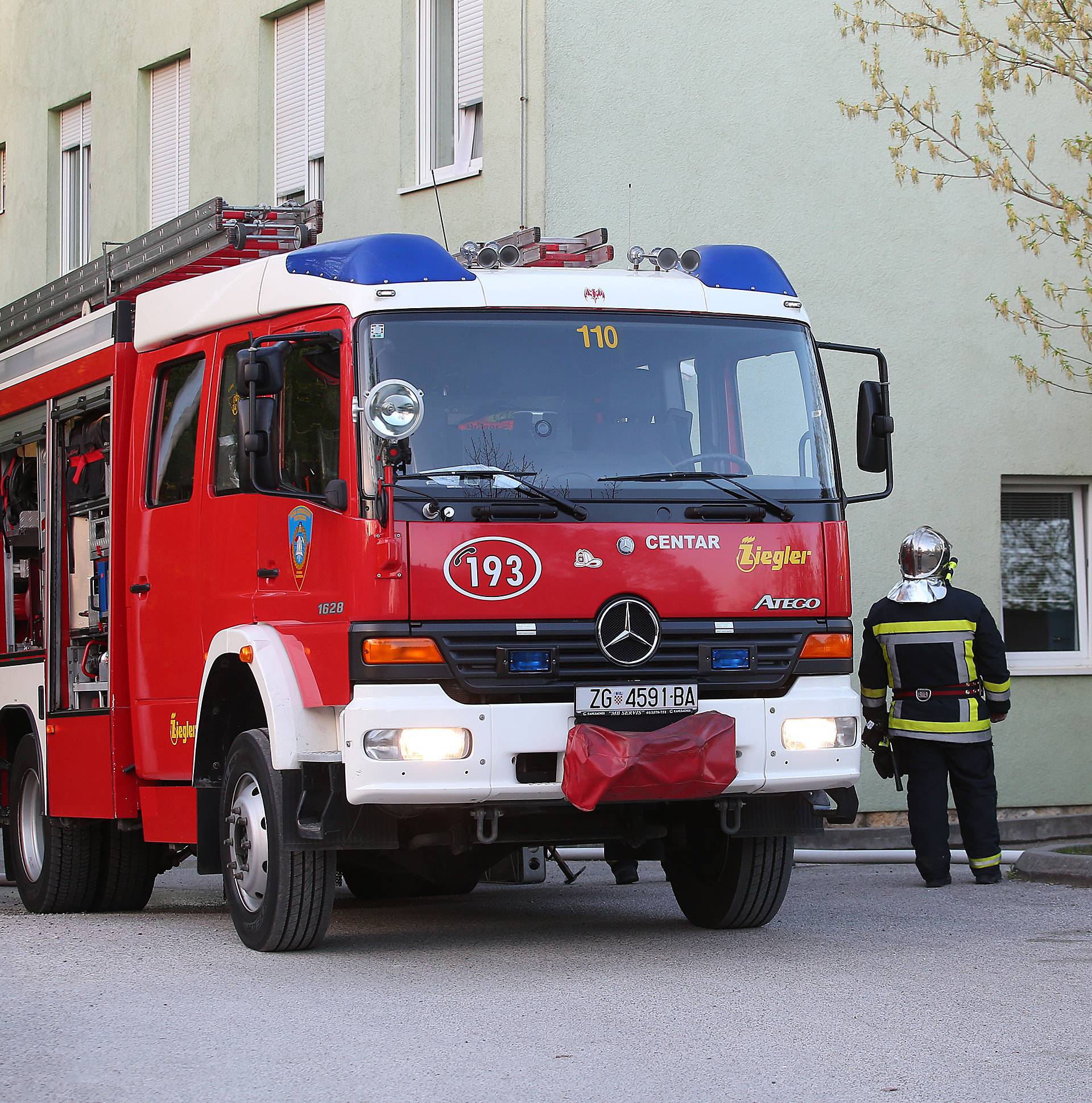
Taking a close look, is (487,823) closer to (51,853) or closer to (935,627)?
(51,853)

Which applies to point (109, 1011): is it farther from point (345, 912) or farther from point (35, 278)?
point (35, 278)

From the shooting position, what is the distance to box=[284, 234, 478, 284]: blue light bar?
7.58 m

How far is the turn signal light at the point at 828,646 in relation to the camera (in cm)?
776

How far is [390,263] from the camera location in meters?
7.60

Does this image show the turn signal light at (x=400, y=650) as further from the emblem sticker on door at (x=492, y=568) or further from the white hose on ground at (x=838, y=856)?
the white hose on ground at (x=838, y=856)

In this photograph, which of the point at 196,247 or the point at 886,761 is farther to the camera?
the point at 886,761

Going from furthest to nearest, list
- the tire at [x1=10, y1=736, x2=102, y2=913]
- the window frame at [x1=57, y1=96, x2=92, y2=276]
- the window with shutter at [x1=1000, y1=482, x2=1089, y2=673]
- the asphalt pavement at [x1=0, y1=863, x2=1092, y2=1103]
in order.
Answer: the window frame at [x1=57, y1=96, x2=92, y2=276], the window with shutter at [x1=1000, y1=482, x2=1089, y2=673], the tire at [x1=10, y1=736, x2=102, y2=913], the asphalt pavement at [x1=0, y1=863, x2=1092, y2=1103]

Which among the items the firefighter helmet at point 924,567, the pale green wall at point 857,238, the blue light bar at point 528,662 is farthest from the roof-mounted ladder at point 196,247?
the pale green wall at point 857,238

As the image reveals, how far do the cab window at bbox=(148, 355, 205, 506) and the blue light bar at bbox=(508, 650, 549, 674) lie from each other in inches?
82.6

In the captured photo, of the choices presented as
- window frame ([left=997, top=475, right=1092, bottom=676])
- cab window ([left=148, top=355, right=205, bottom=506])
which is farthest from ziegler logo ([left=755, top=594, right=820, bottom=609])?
window frame ([left=997, top=475, right=1092, bottom=676])

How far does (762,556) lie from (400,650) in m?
1.54

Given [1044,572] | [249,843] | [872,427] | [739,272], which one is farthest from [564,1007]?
[1044,572]

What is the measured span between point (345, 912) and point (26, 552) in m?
2.71

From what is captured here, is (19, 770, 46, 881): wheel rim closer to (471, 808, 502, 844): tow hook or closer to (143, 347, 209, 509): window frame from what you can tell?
(143, 347, 209, 509): window frame
